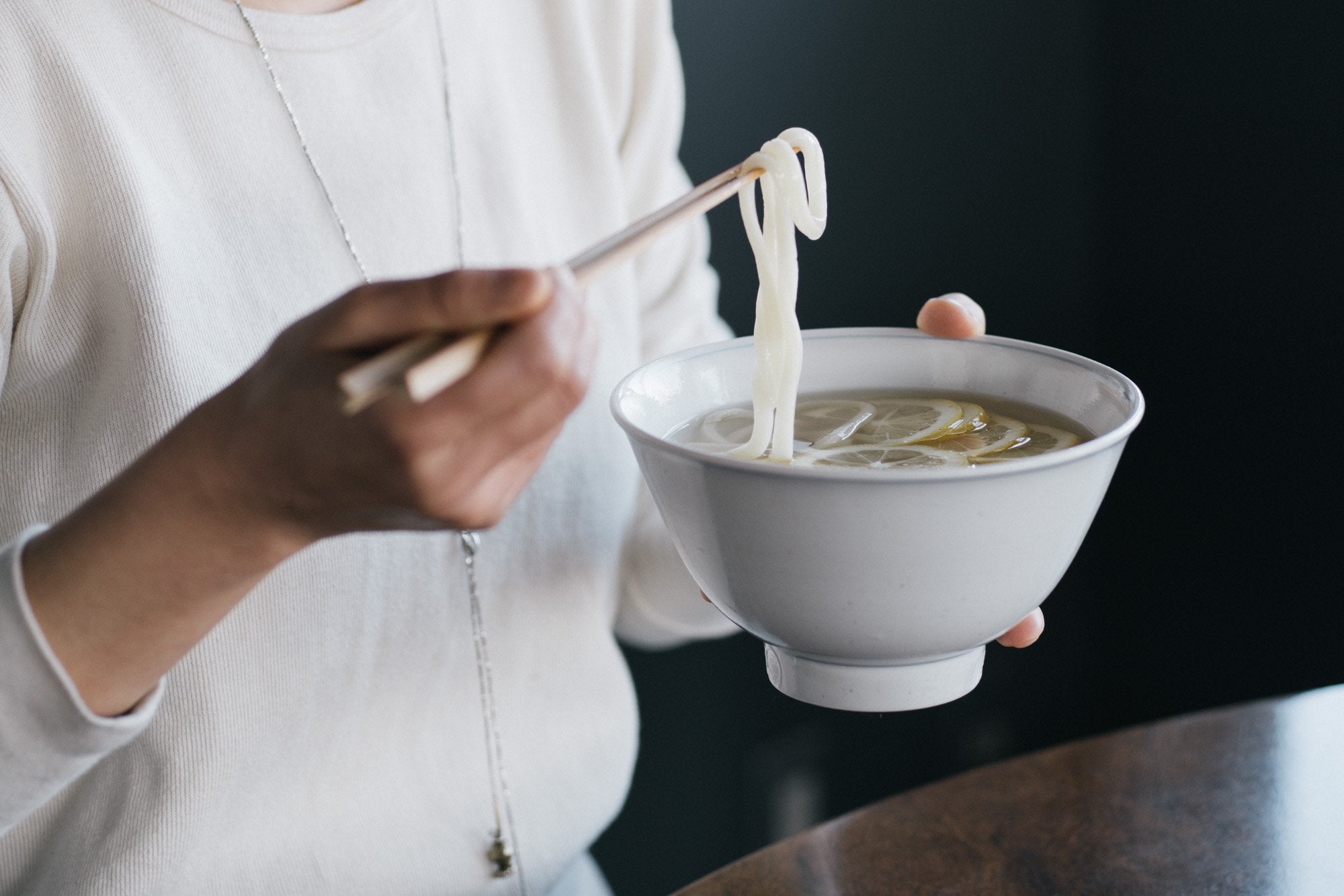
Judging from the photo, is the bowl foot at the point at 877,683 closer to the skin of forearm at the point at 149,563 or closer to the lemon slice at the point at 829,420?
the lemon slice at the point at 829,420

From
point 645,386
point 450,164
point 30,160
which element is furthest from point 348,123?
point 645,386


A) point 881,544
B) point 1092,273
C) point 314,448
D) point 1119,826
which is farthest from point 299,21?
point 1092,273

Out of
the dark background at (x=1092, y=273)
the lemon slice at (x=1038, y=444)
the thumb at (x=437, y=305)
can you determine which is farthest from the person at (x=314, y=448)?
the dark background at (x=1092, y=273)

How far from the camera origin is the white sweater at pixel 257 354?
80cm

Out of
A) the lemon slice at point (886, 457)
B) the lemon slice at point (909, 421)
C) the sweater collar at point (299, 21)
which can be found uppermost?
the sweater collar at point (299, 21)

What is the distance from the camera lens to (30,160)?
77 centimetres

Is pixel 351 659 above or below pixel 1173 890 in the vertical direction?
above

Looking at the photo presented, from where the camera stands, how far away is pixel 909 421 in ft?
2.47

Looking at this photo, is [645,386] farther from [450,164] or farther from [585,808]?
[585,808]

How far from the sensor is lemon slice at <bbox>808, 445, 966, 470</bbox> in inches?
26.5

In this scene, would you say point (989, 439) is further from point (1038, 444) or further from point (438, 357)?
point (438, 357)

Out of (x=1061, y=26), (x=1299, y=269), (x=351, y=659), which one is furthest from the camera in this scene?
(x=1061, y=26)

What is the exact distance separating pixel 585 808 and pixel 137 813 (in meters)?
0.38

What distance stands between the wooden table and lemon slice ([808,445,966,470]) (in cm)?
27
